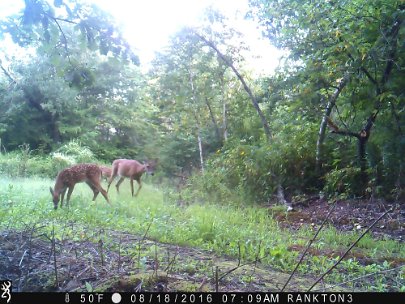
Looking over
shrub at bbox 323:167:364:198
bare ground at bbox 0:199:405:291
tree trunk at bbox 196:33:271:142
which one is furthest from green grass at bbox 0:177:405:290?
tree trunk at bbox 196:33:271:142

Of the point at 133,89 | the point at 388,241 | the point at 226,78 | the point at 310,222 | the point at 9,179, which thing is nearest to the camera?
the point at 9,179

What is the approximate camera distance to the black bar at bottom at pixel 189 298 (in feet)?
6.04

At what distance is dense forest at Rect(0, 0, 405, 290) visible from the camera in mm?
3676

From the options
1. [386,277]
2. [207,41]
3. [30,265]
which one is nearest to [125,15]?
[30,265]

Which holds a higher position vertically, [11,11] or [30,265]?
[11,11]

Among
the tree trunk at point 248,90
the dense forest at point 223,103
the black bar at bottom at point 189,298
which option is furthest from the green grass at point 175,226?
the tree trunk at point 248,90

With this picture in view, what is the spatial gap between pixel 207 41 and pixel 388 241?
6317 mm

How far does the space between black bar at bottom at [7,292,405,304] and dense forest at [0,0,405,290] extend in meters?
2.04

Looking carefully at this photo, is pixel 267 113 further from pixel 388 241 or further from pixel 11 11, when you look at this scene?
pixel 11 11

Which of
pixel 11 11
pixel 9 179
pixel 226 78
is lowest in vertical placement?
pixel 9 179

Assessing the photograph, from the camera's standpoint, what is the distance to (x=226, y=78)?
1062cm

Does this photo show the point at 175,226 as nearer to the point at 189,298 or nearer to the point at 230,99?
the point at 189,298

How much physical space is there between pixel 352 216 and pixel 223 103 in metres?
4.62

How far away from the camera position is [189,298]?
6.29 ft
